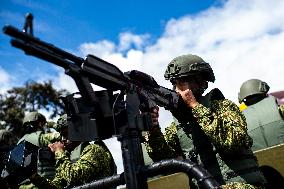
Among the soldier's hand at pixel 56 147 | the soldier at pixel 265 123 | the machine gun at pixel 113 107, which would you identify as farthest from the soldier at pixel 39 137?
the machine gun at pixel 113 107

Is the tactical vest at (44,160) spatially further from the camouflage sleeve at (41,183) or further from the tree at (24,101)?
the tree at (24,101)

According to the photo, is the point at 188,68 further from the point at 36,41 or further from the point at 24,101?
the point at 24,101

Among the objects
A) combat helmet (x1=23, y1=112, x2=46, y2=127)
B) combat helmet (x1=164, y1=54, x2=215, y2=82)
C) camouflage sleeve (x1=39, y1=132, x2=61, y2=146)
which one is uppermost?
combat helmet (x1=23, y1=112, x2=46, y2=127)

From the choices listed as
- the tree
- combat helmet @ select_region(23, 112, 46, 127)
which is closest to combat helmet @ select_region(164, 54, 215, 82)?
combat helmet @ select_region(23, 112, 46, 127)

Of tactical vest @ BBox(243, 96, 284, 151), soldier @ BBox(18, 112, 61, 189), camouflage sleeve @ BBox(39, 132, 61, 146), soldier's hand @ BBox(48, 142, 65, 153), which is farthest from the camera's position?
camouflage sleeve @ BBox(39, 132, 61, 146)

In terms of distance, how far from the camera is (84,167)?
17.6 ft

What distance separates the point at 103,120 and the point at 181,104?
3.93 feet

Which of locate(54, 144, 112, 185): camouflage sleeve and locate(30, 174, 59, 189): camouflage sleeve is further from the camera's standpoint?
locate(30, 174, 59, 189): camouflage sleeve

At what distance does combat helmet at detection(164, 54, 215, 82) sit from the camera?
4.21m

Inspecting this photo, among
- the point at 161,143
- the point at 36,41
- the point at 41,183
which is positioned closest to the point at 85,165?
A: the point at 41,183

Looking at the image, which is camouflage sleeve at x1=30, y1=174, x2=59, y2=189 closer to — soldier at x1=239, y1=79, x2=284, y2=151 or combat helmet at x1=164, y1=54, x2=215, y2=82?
combat helmet at x1=164, y1=54, x2=215, y2=82

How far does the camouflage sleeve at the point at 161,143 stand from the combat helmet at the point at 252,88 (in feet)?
11.5

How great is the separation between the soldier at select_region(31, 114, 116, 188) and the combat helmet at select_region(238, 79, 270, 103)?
2908mm

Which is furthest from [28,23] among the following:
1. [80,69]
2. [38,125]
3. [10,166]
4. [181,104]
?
[38,125]
